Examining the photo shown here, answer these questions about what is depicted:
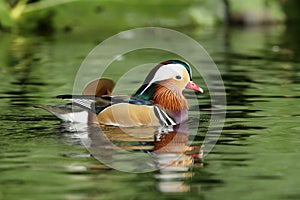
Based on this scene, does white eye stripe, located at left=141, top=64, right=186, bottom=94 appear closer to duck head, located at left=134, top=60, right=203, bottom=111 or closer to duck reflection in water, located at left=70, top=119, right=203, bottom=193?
duck head, located at left=134, top=60, right=203, bottom=111

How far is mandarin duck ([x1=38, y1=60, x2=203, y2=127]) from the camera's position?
973 centimetres

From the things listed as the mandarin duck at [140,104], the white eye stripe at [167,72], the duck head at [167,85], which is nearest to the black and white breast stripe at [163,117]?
the mandarin duck at [140,104]

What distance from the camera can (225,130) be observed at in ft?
32.6

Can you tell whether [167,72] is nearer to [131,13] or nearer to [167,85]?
[167,85]

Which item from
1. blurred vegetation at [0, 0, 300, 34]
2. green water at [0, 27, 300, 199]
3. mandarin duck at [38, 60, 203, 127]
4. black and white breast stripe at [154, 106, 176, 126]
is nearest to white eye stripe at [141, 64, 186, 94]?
mandarin duck at [38, 60, 203, 127]

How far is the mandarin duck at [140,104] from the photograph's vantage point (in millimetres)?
9727

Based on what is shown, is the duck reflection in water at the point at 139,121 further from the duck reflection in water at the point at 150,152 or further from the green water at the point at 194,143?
the green water at the point at 194,143

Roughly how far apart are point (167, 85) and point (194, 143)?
1.12 m

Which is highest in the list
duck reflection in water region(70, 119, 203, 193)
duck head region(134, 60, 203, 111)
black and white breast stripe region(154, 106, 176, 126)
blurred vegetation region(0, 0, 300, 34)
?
blurred vegetation region(0, 0, 300, 34)

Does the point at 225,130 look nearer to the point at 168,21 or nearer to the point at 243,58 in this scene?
the point at 243,58

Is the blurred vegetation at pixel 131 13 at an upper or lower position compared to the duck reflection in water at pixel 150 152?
upper

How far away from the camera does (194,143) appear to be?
9.22 m

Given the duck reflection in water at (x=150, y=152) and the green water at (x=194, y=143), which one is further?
the duck reflection in water at (x=150, y=152)

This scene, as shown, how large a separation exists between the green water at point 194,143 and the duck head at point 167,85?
0.37 m
